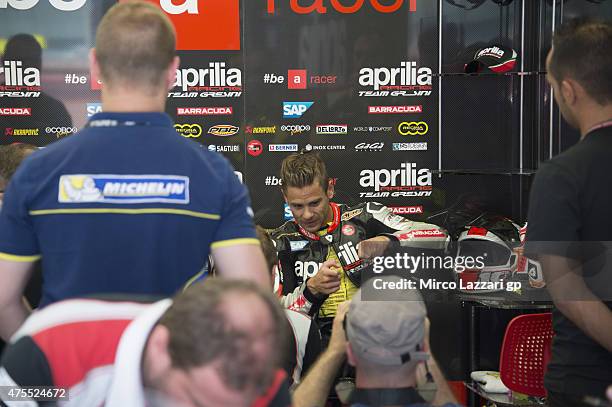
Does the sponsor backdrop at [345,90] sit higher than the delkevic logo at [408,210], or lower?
higher

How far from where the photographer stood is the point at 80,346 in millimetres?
1414

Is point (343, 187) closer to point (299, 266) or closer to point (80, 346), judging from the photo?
point (299, 266)

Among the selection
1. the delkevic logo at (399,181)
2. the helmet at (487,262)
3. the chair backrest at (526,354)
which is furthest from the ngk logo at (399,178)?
the chair backrest at (526,354)

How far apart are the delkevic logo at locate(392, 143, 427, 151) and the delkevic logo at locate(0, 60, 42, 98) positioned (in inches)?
90.7

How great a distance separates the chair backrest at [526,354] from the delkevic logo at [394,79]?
2.56 meters

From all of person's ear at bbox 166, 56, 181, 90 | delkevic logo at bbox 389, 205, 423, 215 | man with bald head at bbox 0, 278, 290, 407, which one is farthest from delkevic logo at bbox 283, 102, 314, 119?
man with bald head at bbox 0, 278, 290, 407

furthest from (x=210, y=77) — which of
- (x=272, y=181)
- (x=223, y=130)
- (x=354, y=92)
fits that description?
(x=354, y=92)

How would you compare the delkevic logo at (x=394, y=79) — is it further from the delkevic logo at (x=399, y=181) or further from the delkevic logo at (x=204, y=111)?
the delkevic logo at (x=204, y=111)

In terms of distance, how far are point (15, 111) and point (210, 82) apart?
4.07 ft

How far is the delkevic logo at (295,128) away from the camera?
527 centimetres

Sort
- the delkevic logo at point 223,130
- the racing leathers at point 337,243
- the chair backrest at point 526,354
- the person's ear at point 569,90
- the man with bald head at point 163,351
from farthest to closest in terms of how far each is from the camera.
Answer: the delkevic logo at point 223,130 < the racing leathers at point 337,243 < the chair backrest at point 526,354 < the person's ear at point 569,90 < the man with bald head at point 163,351

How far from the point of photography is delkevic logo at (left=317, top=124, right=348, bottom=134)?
17.4 feet

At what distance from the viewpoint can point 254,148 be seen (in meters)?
5.27

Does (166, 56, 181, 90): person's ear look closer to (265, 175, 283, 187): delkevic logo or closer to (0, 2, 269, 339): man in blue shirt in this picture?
(0, 2, 269, 339): man in blue shirt
